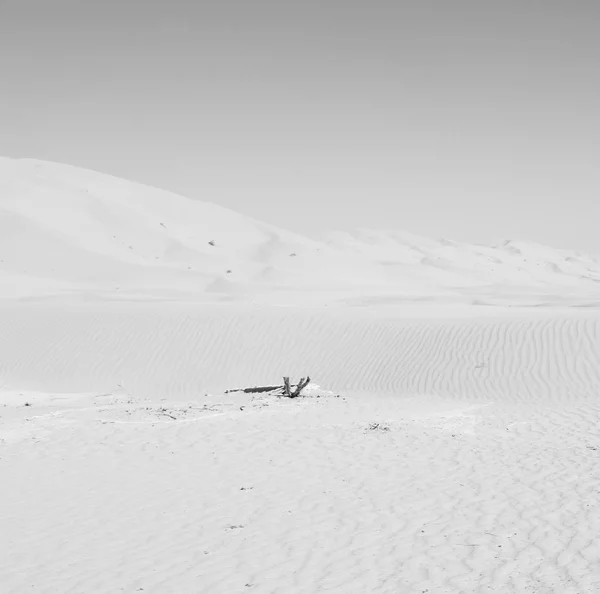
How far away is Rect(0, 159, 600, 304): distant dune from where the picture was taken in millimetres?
37094

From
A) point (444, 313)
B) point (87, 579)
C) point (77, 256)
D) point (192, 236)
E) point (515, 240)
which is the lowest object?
point (87, 579)

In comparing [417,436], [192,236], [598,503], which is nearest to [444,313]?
[417,436]

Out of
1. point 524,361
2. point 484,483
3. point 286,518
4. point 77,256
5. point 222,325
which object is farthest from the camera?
point 77,256

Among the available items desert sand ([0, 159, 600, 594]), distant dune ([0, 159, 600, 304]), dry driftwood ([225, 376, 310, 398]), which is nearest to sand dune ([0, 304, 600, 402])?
desert sand ([0, 159, 600, 594])

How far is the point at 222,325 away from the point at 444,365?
25.3 feet

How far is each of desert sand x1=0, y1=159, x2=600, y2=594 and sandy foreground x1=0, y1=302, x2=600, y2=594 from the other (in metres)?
0.04

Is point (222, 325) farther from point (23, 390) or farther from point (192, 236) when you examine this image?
point (192, 236)

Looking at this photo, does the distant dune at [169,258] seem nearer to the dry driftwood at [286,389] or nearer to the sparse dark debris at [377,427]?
the dry driftwood at [286,389]

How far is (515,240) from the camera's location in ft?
443

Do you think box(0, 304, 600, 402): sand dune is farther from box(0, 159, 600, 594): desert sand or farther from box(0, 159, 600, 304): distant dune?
box(0, 159, 600, 304): distant dune

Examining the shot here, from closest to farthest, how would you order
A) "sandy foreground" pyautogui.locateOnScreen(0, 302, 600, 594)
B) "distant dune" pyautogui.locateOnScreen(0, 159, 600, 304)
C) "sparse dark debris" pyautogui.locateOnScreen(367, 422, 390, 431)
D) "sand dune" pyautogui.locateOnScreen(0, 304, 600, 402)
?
"sandy foreground" pyautogui.locateOnScreen(0, 302, 600, 594)
"sparse dark debris" pyautogui.locateOnScreen(367, 422, 390, 431)
"sand dune" pyautogui.locateOnScreen(0, 304, 600, 402)
"distant dune" pyautogui.locateOnScreen(0, 159, 600, 304)

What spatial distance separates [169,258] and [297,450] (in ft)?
125

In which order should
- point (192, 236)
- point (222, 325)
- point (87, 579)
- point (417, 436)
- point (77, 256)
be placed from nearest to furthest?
point (87, 579) → point (417, 436) → point (222, 325) → point (77, 256) → point (192, 236)

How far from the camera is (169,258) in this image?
152ft
